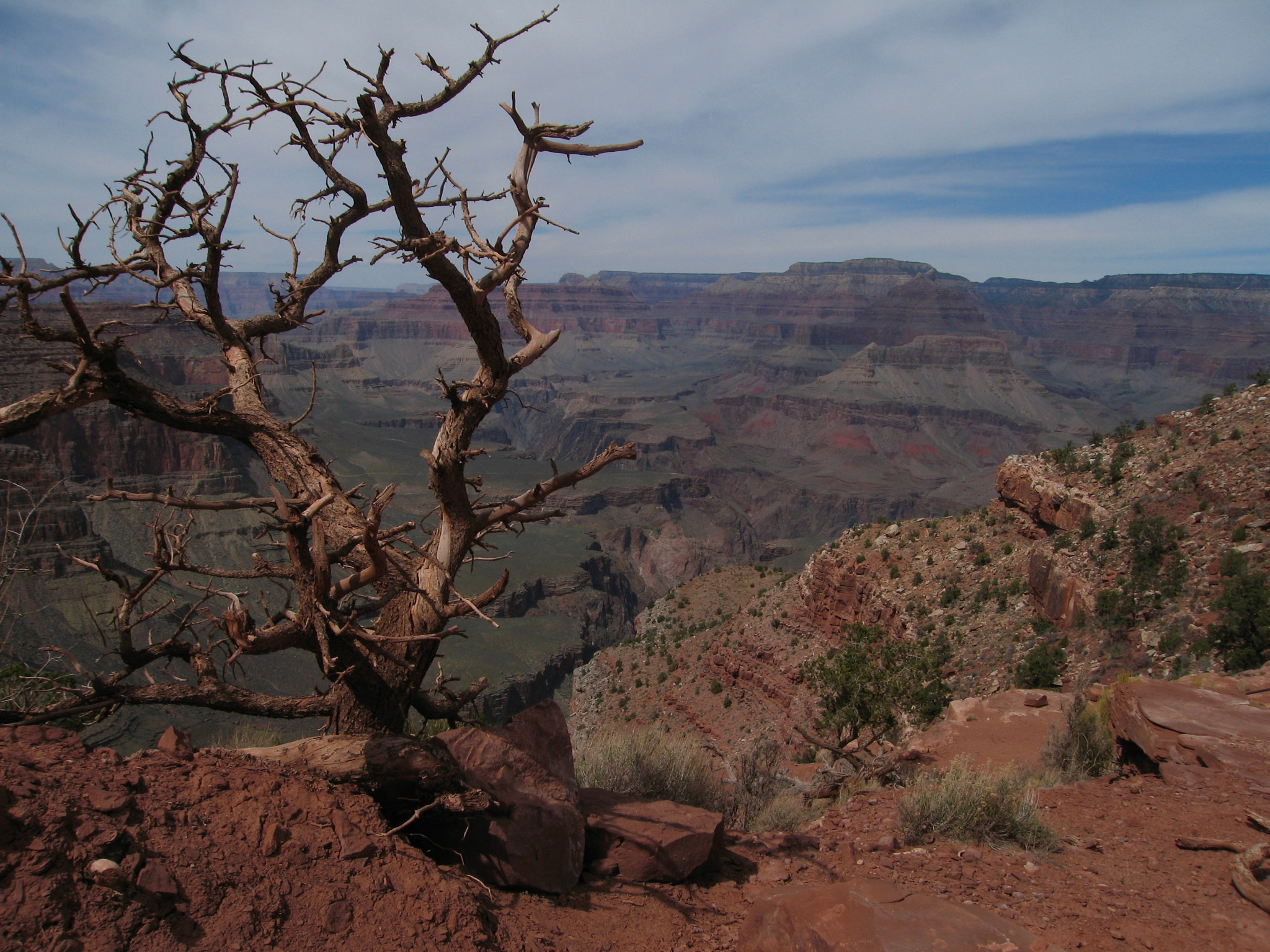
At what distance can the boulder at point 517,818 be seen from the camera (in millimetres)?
5340

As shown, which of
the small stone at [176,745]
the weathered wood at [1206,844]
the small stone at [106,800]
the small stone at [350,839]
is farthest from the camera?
the weathered wood at [1206,844]

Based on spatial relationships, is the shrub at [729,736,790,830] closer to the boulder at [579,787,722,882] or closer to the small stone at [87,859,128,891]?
the boulder at [579,787,722,882]

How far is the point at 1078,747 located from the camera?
9.35 m

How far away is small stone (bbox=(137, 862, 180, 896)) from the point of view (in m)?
3.54

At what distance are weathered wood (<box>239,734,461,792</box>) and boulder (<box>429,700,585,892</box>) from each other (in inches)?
16.2

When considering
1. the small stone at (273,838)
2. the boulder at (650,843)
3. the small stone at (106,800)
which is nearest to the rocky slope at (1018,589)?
the boulder at (650,843)

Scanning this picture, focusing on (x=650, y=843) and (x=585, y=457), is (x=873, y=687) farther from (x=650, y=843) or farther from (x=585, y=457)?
(x=585, y=457)

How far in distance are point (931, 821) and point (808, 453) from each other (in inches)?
6284

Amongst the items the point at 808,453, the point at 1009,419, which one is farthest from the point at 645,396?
the point at 1009,419

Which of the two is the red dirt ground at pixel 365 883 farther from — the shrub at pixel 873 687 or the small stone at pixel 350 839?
the shrub at pixel 873 687

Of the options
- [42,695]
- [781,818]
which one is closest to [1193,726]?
[781,818]

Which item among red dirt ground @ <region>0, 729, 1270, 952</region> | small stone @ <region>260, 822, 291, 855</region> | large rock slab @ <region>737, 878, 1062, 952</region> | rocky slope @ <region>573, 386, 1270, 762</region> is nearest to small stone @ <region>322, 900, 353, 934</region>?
red dirt ground @ <region>0, 729, 1270, 952</region>

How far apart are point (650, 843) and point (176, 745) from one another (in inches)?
142

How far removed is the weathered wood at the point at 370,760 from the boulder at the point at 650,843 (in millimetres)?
1593
